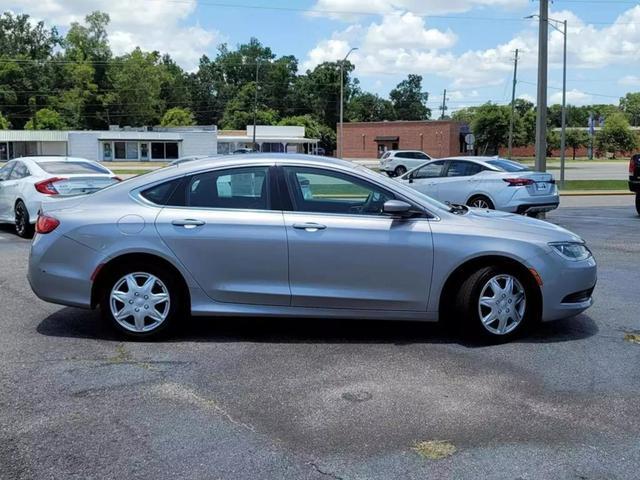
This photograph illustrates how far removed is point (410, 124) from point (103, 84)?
61854 millimetres

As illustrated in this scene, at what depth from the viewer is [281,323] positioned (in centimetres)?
662

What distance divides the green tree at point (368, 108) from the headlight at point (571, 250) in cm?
12804

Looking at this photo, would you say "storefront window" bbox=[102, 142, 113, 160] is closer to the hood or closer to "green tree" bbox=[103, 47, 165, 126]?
"green tree" bbox=[103, 47, 165, 126]

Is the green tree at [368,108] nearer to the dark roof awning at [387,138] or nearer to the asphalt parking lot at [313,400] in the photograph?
the dark roof awning at [387,138]

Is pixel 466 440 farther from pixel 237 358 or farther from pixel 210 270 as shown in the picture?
pixel 210 270

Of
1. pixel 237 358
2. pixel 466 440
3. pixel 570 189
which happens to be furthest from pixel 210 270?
pixel 570 189

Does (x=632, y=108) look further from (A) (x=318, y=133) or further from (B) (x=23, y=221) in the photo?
(B) (x=23, y=221)

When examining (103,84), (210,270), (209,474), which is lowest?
(209,474)

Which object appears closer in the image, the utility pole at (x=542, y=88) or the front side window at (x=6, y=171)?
the front side window at (x=6, y=171)

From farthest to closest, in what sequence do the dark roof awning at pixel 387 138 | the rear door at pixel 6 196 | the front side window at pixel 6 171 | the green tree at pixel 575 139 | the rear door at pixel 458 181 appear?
the green tree at pixel 575 139
the dark roof awning at pixel 387 138
the rear door at pixel 458 181
the front side window at pixel 6 171
the rear door at pixel 6 196

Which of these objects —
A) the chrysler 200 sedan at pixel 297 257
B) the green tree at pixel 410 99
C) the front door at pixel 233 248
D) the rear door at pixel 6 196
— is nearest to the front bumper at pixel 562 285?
the chrysler 200 sedan at pixel 297 257

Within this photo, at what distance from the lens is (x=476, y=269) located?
589 centimetres

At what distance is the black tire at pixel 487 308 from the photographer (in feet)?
19.1

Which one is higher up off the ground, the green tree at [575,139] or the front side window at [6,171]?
the green tree at [575,139]
